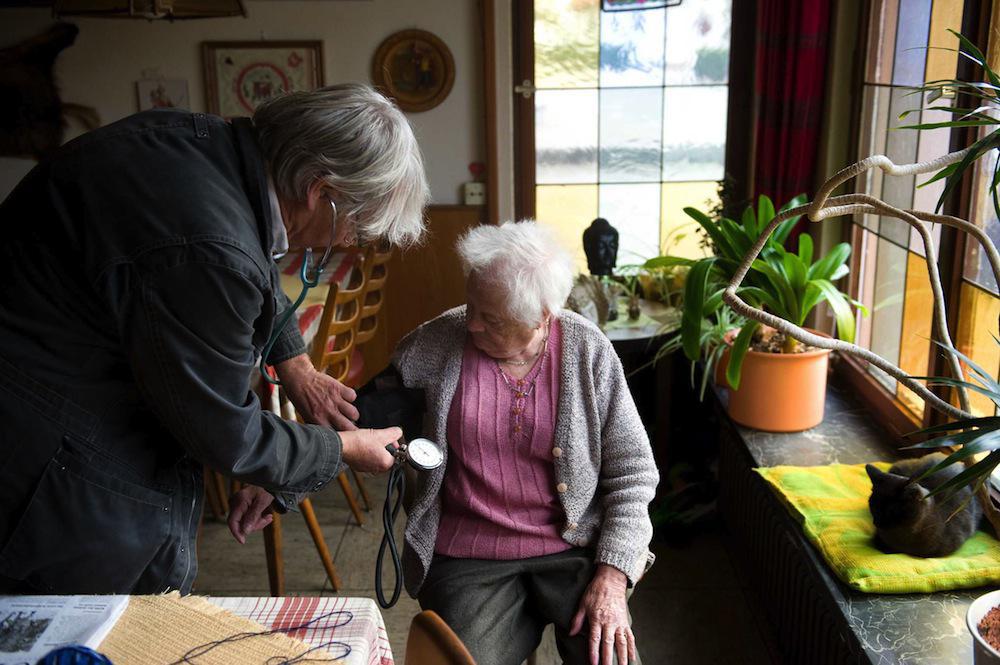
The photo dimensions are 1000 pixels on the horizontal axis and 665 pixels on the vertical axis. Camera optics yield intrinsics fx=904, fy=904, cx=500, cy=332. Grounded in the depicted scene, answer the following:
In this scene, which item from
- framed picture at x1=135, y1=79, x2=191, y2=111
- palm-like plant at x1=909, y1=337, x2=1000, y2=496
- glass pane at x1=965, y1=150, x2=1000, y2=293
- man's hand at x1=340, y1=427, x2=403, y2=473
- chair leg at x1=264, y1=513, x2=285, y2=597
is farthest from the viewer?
framed picture at x1=135, y1=79, x2=191, y2=111

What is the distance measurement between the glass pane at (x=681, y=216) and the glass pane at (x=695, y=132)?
40 millimetres

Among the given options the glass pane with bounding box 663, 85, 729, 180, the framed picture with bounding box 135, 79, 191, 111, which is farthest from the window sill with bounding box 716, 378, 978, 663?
the framed picture with bounding box 135, 79, 191, 111

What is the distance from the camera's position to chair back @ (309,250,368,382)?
2520 mm

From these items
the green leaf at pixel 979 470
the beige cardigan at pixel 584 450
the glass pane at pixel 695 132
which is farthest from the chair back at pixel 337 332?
the green leaf at pixel 979 470

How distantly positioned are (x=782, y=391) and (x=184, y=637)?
1.82 meters

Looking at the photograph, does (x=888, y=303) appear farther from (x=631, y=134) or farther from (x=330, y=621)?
(x=330, y=621)

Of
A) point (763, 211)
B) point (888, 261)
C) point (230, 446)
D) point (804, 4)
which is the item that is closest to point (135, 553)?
point (230, 446)

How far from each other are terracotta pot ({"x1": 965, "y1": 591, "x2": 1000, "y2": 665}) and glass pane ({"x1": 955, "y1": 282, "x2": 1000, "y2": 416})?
2.36 ft

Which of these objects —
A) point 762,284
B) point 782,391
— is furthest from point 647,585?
point 762,284

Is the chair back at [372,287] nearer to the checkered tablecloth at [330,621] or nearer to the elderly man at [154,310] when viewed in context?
the elderly man at [154,310]

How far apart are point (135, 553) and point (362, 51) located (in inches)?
114

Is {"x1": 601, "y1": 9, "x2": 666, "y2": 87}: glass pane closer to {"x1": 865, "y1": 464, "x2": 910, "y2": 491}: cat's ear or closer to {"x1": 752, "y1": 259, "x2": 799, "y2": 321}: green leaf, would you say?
{"x1": 752, "y1": 259, "x2": 799, "y2": 321}: green leaf

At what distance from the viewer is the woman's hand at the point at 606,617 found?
5.30 ft

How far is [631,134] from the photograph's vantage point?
3.65 m
